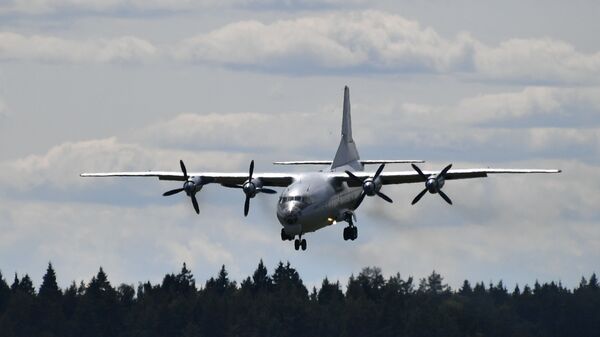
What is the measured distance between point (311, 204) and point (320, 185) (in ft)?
8.61

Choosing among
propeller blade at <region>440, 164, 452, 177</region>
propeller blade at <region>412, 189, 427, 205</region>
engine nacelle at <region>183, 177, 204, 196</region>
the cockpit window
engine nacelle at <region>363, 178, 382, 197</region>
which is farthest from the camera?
engine nacelle at <region>183, 177, 204, 196</region>

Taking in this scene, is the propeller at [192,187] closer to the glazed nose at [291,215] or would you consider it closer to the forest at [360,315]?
the glazed nose at [291,215]

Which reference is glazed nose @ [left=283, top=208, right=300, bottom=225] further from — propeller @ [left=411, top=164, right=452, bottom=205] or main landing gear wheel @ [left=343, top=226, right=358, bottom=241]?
main landing gear wheel @ [left=343, top=226, right=358, bottom=241]

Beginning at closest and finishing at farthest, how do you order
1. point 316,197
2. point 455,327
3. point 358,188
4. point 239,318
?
1. point 316,197
2. point 358,188
3. point 455,327
4. point 239,318

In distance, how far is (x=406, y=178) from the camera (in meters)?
126

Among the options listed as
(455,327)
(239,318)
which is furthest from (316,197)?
(239,318)

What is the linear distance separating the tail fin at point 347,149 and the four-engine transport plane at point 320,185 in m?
0.10

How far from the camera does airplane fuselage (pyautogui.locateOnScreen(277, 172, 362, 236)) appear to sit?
118500 millimetres

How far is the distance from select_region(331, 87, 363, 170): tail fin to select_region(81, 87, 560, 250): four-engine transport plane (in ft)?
0.33

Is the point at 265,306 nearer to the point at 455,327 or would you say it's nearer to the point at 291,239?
the point at 455,327

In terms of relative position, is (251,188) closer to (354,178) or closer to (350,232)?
(354,178)

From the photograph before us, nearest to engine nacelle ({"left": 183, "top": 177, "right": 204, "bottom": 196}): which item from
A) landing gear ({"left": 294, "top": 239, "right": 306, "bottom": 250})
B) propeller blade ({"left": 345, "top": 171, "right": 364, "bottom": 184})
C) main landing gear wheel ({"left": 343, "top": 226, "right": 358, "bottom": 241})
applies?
landing gear ({"left": 294, "top": 239, "right": 306, "bottom": 250})

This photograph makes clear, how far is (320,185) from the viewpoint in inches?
4781

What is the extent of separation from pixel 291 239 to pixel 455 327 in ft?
196
